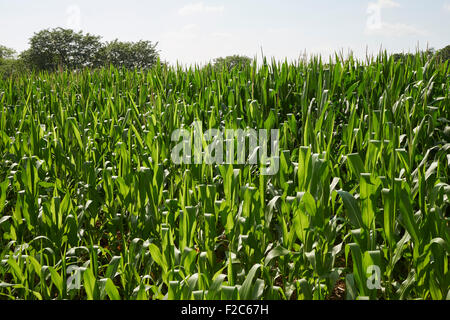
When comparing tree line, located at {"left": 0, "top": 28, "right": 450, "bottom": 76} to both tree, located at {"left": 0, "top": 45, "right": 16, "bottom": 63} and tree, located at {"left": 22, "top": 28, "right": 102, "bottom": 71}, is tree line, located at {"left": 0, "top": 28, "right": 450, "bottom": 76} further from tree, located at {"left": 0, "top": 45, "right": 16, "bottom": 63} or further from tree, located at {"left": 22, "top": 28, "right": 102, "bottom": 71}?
Result: tree, located at {"left": 0, "top": 45, "right": 16, "bottom": 63}

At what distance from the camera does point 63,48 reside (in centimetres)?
4194

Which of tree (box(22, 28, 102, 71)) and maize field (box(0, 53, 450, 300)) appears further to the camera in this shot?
tree (box(22, 28, 102, 71))

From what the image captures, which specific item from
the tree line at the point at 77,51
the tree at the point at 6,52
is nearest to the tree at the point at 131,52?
the tree line at the point at 77,51

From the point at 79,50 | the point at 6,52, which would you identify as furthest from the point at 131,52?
the point at 6,52

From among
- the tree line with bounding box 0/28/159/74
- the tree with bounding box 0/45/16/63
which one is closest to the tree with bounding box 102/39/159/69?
the tree line with bounding box 0/28/159/74

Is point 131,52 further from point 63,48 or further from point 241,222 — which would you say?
point 241,222

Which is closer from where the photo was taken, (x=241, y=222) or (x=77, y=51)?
(x=241, y=222)

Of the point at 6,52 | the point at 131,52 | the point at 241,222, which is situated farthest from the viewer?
the point at 6,52

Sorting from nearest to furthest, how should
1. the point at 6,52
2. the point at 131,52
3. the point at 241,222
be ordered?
the point at 241,222, the point at 131,52, the point at 6,52

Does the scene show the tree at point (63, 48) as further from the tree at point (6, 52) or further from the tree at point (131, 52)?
the tree at point (6, 52)

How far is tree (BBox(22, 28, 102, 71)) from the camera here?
40.9m
